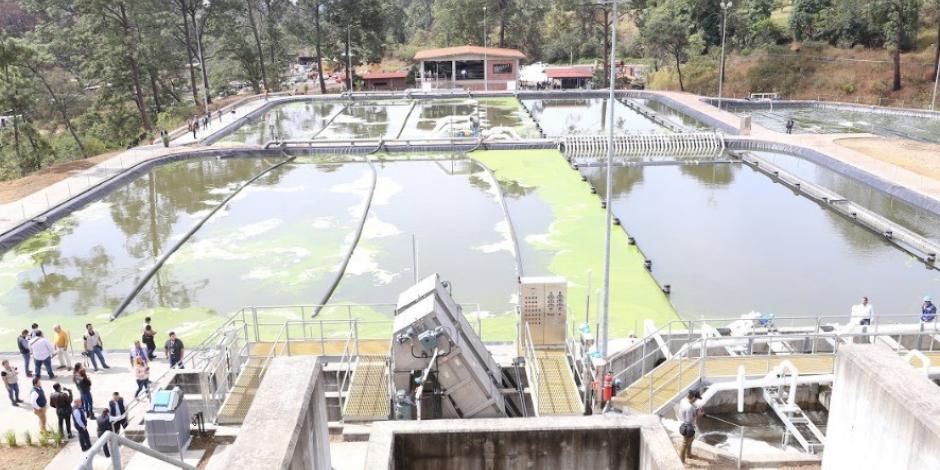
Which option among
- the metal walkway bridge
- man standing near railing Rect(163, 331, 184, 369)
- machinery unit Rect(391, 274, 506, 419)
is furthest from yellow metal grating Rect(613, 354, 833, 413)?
man standing near railing Rect(163, 331, 184, 369)

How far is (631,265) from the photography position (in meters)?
20.0

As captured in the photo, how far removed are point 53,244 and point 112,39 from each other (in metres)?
23.3

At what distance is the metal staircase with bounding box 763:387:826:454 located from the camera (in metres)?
11.4

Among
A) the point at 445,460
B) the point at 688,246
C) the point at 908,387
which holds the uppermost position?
the point at 908,387

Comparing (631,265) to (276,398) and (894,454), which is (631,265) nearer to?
(894,454)

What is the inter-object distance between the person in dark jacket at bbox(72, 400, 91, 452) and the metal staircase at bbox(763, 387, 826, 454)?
36.6ft

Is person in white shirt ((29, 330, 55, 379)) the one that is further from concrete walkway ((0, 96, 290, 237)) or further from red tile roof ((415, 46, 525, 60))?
red tile roof ((415, 46, 525, 60))

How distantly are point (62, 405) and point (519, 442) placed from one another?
8.13m

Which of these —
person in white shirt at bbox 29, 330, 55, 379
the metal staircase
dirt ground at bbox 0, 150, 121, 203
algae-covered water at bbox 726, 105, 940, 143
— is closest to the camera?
the metal staircase

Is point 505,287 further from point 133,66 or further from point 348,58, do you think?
point 348,58

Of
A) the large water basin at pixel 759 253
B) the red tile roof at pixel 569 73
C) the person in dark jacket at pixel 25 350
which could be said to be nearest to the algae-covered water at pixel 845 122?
the red tile roof at pixel 569 73

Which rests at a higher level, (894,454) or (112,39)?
(112,39)

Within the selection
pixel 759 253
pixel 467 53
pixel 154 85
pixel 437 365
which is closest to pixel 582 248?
pixel 759 253

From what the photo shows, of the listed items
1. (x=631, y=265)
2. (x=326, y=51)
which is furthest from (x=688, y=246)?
(x=326, y=51)
